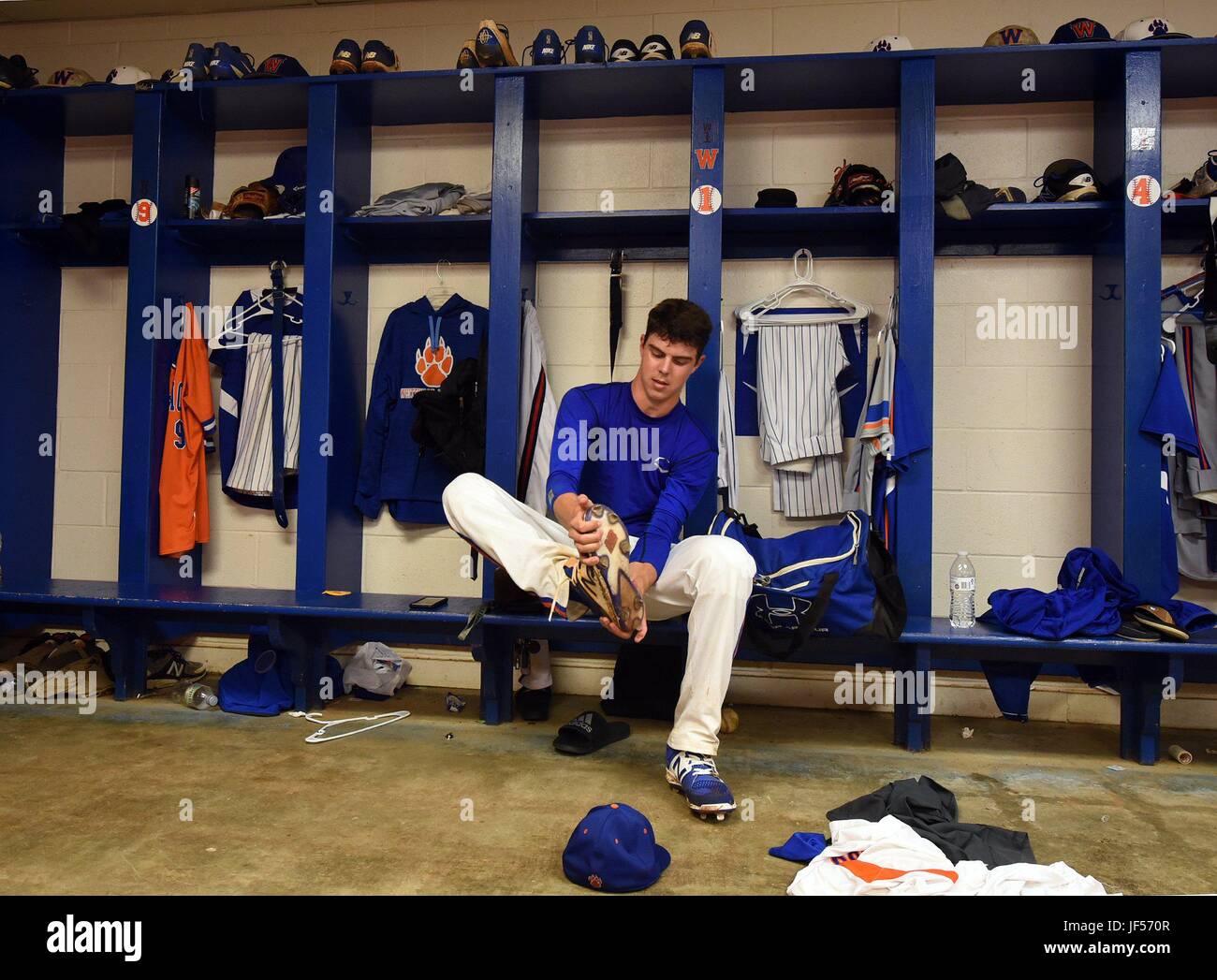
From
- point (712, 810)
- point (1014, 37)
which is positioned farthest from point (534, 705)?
point (1014, 37)

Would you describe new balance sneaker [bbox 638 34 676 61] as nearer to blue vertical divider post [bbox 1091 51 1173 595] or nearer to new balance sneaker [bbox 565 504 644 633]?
blue vertical divider post [bbox 1091 51 1173 595]

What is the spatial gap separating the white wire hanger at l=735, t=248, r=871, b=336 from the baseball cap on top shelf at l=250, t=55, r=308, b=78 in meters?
1.87

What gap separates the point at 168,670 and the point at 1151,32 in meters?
4.12

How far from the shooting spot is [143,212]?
3.28 metres

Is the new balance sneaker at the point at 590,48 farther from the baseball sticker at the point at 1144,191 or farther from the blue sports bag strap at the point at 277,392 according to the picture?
the baseball sticker at the point at 1144,191

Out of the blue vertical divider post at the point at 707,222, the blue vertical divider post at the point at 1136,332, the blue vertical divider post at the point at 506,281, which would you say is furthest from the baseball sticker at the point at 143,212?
the blue vertical divider post at the point at 1136,332

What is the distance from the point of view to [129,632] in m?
3.13

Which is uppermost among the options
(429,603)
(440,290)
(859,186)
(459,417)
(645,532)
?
(859,186)

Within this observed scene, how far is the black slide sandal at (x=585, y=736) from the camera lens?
2.56m

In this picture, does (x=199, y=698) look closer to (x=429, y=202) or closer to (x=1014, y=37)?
(x=429, y=202)

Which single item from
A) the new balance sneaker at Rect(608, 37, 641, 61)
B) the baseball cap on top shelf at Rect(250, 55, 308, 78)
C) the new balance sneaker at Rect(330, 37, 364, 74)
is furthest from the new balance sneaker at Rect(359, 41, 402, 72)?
the new balance sneaker at Rect(608, 37, 641, 61)

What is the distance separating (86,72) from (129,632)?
2.45 metres

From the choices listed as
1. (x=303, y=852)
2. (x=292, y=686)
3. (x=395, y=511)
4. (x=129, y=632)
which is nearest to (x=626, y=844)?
(x=303, y=852)

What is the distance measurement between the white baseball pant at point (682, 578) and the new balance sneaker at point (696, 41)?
1.66 metres
